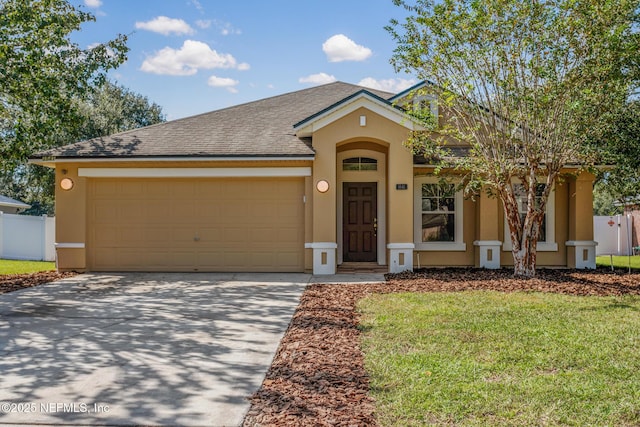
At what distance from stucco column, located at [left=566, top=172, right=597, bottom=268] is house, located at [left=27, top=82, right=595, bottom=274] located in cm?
3

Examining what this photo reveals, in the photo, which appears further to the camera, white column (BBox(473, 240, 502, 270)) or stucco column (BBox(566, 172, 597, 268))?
stucco column (BBox(566, 172, 597, 268))

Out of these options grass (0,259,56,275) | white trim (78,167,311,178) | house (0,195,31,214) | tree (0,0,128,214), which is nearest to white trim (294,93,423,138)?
white trim (78,167,311,178)

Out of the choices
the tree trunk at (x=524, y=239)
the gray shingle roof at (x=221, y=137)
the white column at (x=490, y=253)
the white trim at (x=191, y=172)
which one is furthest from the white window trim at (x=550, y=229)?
the white trim at (x=191, y=172)

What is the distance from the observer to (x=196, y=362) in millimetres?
5188

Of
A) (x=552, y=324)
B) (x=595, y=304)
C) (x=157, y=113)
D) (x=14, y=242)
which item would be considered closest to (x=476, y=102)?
(x=595, y=304)

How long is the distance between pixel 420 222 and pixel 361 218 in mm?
1613

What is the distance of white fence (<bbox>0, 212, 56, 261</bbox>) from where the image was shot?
17.8 metres

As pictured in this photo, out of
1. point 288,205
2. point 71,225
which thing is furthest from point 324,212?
point 71,225

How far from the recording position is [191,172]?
1242 centimetres

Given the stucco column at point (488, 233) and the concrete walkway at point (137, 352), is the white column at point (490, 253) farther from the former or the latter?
the concrete walkway at point (137, 352)

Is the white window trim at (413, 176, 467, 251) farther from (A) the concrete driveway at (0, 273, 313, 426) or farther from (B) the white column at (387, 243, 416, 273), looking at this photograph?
(A) the concrete driveway at (0, 273, 313, 426)

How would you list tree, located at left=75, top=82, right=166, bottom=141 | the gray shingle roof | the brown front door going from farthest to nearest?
tree, located at left=75, top=82, right=166, bottom=141 < the brown front door < the gray shingle roof

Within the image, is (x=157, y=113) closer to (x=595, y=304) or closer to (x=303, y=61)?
(x=303, y=61)

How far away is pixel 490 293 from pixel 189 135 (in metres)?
9.06
